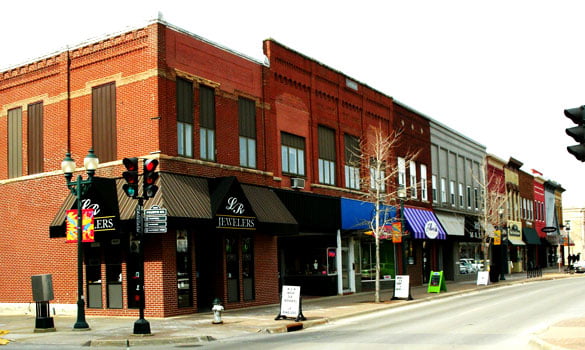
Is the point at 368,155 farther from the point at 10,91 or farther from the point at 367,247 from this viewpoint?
the point at 10,91

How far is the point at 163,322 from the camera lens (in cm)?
2169

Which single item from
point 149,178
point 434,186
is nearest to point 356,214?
point 434,186

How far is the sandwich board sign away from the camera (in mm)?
21844

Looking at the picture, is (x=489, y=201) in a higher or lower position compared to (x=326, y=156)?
lower

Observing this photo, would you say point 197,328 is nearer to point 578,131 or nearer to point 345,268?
point 578,131

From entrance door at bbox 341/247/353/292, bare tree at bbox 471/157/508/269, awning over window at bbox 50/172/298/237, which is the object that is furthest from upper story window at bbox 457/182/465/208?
awning over window at bbox 50/172/298/237

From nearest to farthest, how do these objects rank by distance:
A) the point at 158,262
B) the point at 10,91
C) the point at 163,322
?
1. the point at 163,322
2. the point at 158,262
3. the point at 10,91

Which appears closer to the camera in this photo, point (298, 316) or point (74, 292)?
point (298, 316)

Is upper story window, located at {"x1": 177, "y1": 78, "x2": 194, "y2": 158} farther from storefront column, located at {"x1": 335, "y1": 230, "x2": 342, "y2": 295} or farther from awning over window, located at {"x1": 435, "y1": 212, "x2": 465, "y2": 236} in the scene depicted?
awning over window, located at {"x1": 435, "y1": 212, "x2": 465, "y2": 236}

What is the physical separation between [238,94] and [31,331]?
12430mm

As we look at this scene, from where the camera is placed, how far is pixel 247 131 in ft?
93.2

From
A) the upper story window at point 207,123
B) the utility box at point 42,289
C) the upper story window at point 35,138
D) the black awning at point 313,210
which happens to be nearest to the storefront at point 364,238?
the black awning at point 313,210

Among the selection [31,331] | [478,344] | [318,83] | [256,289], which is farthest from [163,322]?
[318,83]

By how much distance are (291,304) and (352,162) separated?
1637 cm
